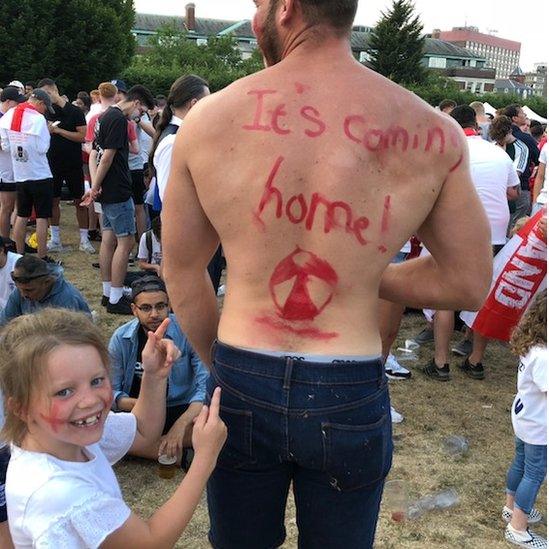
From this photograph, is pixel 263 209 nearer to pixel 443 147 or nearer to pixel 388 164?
pixel 388 164

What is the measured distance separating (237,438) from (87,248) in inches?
252

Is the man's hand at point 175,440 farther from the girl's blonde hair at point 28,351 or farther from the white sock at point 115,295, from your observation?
the white sock at point 115,295

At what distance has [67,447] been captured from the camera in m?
1.56

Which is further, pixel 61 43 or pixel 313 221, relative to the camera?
pixel 61 43

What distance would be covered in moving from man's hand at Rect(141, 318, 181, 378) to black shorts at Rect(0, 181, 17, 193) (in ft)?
18.8

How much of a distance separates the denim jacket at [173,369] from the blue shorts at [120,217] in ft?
7.60

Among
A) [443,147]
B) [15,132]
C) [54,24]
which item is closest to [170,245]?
[443,147]

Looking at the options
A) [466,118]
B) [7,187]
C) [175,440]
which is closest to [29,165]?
[7,187]

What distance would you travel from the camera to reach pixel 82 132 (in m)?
7.59

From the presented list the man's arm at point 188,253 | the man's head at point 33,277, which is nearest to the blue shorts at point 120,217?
the man's head at point 33,277

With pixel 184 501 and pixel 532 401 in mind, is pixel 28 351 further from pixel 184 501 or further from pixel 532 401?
pixel 532 401

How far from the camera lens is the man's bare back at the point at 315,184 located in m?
1.36

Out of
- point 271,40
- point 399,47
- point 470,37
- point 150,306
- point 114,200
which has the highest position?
point 470,37

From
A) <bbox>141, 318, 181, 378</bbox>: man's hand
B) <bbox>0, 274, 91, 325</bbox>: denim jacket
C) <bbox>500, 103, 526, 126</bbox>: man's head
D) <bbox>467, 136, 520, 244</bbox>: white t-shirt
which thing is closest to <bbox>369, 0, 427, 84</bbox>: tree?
<bbox>500, 103, 526, 126</bbox>: man's head
